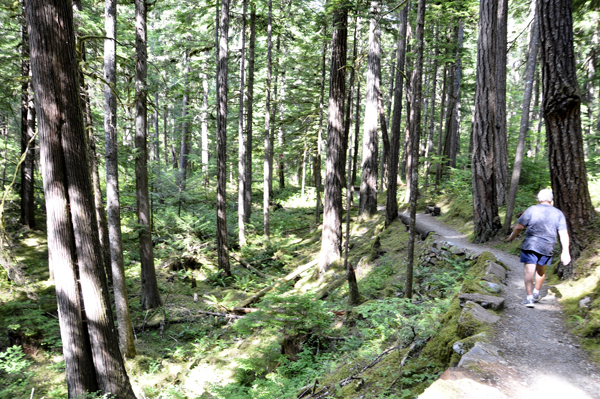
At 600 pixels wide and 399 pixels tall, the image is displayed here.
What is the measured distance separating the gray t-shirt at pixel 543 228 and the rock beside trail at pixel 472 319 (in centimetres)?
134

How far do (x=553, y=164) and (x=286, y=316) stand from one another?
18.1 feet

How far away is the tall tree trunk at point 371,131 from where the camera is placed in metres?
14.6

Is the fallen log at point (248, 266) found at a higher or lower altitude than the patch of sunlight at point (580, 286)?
lower

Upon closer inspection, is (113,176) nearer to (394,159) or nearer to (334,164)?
(334,164)

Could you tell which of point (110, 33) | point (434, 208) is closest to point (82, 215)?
point (110, 33)

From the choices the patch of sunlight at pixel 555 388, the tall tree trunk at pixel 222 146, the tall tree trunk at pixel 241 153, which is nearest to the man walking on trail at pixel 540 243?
the patch of sunlight at pixel 555 388

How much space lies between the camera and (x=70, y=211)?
488 centimetres

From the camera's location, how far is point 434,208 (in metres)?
14.4

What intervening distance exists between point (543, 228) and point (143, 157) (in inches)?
356

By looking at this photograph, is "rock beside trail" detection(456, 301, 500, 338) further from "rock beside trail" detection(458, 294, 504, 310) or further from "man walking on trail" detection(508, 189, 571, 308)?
"man walking on trail" detection(508, 189, 571, 308)

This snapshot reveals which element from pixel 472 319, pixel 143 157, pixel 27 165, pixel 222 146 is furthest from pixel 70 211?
pixel 27 165

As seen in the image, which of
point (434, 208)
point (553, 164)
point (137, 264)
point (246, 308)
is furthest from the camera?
point (434, 208)

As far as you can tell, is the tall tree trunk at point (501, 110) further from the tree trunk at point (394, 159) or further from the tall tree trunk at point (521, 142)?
the tree trunk at point (394, 159)

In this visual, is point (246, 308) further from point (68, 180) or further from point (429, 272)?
point (68, 180)
